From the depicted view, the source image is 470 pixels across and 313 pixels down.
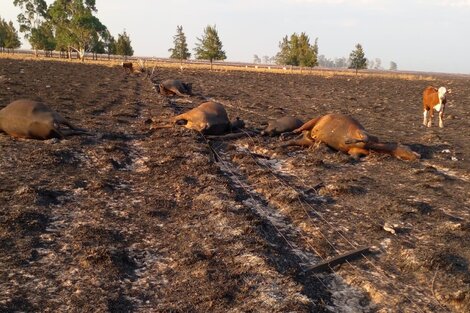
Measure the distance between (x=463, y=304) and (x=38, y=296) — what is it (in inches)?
166

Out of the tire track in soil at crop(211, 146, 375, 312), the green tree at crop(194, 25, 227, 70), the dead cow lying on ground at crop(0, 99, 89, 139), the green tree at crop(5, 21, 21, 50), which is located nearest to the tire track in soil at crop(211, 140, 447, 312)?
the tire track in soil at crop(211, 146, 375, 312)

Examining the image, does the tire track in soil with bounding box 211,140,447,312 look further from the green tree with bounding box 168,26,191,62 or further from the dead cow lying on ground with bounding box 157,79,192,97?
the green tree with bounding box 168,26,191,62

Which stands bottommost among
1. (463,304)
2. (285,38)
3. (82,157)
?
(463,304)

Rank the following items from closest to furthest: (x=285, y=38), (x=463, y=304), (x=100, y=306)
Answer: (x=100, y=306), (x=463, y=304), (x=285, y=38)

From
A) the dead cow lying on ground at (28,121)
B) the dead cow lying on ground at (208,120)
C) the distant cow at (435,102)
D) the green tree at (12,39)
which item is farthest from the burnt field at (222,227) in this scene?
the green tree at (12,39)

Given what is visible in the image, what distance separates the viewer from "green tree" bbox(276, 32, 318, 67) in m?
60.6

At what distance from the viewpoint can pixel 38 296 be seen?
3795mm

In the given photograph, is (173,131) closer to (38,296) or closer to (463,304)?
(38,296)

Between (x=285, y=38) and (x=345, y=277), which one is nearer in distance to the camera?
(x=345, y=277)

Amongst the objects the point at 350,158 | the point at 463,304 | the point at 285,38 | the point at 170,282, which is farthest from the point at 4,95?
the point at 285,38

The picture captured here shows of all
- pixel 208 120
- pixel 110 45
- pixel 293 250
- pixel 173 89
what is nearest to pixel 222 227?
pixel 293 250

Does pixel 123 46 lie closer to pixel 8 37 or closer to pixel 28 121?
pixel 8 37

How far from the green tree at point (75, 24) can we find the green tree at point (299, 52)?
30858 mm

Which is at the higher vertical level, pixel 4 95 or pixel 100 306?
pixel 4 95
